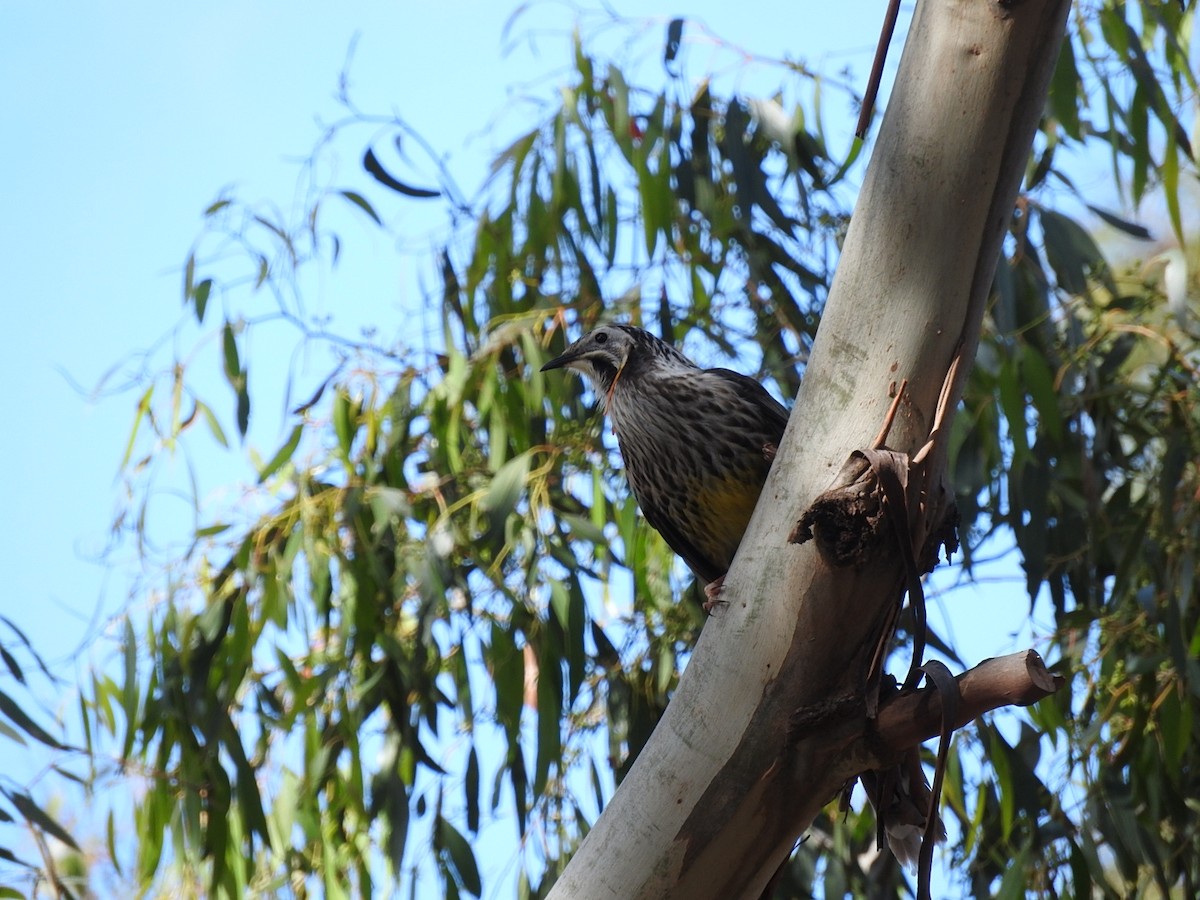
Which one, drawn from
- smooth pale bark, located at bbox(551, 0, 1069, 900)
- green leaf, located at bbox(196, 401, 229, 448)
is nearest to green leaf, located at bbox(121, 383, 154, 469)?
green leaf, located at bbox(196, 401, 229, 448)

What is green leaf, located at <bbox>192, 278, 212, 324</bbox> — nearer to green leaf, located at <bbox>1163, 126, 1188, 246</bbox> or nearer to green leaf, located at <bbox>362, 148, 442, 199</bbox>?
green leaf, located at <bbox>362, 148, 442, 199</bbox>

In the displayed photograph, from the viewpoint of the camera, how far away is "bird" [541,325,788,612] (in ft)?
9.11

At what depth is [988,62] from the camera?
5.06 feet

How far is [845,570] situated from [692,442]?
1253 mm

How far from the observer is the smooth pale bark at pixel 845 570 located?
1.56m

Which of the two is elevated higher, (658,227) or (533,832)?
(658,227)

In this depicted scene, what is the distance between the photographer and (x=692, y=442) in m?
2.81

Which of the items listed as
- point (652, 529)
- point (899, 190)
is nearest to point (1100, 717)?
point (652, 529)

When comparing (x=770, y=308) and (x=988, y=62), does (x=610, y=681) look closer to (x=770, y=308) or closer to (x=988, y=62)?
(x=770, y=308)

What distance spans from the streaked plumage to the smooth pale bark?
3.50ft

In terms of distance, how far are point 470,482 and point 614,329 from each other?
21.3 inches

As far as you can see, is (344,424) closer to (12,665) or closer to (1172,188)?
(12,665)

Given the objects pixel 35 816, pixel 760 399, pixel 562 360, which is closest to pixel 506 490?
pixel 562 360

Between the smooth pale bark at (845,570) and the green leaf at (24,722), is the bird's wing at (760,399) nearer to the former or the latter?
the smooth pale bark at (845,570)
